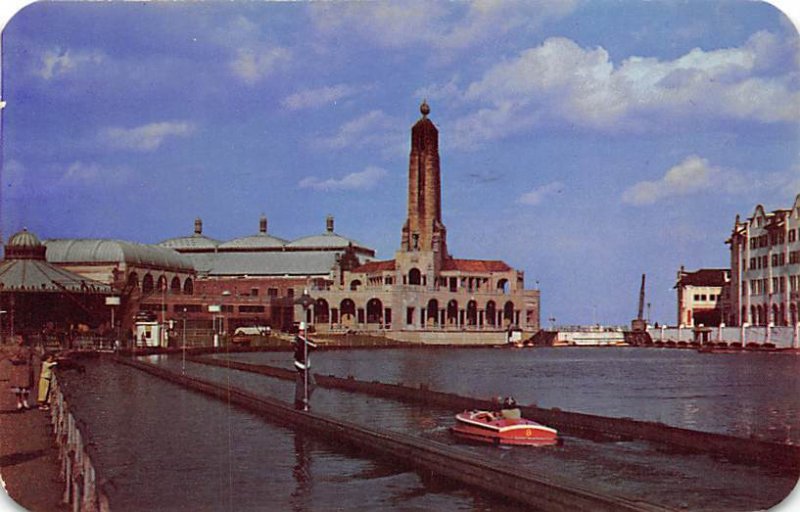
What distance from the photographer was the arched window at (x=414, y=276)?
156250mm

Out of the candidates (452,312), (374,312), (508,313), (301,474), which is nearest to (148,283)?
(374,312)

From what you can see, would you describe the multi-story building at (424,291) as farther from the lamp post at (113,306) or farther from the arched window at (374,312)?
the lamp post at (113,306)

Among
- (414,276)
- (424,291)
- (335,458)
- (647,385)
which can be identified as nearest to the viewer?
(335,458)

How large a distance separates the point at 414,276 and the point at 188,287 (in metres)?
35.4

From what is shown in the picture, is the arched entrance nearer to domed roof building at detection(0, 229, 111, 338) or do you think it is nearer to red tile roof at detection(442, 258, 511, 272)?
red tile roof at detection(442, 258, 511, 272)

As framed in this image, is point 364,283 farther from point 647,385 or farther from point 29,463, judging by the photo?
point 29,463

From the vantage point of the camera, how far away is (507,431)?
96.3 ft

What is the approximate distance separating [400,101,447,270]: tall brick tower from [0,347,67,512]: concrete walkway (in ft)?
373

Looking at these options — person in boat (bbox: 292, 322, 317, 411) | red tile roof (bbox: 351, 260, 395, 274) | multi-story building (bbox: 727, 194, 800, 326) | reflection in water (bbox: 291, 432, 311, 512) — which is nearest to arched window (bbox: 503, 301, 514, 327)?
red tile roof (bbox: 351, 260, 395, 274)

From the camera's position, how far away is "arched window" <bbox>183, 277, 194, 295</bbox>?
14060cm

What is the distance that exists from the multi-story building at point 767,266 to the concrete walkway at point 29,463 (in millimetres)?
85348

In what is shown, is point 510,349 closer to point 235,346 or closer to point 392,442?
point 235,346

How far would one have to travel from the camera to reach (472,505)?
67.8 feet

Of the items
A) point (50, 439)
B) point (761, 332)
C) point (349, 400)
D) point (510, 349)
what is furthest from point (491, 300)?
point (50, 439)
